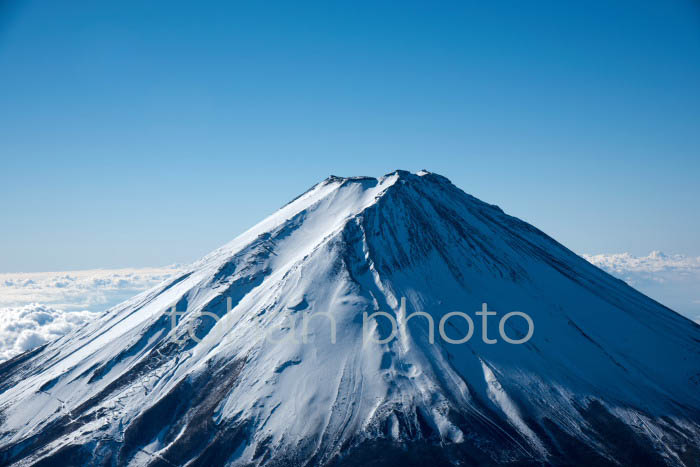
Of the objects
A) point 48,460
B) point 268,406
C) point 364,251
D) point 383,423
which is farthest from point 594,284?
point 48,460

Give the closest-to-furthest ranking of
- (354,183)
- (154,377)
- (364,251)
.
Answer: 1. (154,377)
2. (364,251)
3. (354,183)

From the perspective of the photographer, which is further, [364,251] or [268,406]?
[364,251]

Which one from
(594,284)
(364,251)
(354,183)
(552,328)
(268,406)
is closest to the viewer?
(268,406)

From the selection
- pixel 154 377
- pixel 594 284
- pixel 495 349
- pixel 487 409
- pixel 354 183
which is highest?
pixel 354 183

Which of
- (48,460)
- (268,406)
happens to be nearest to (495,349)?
(268,406)

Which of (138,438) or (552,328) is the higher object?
(552,328)

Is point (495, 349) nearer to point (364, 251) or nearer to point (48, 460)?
point (364, 251)
